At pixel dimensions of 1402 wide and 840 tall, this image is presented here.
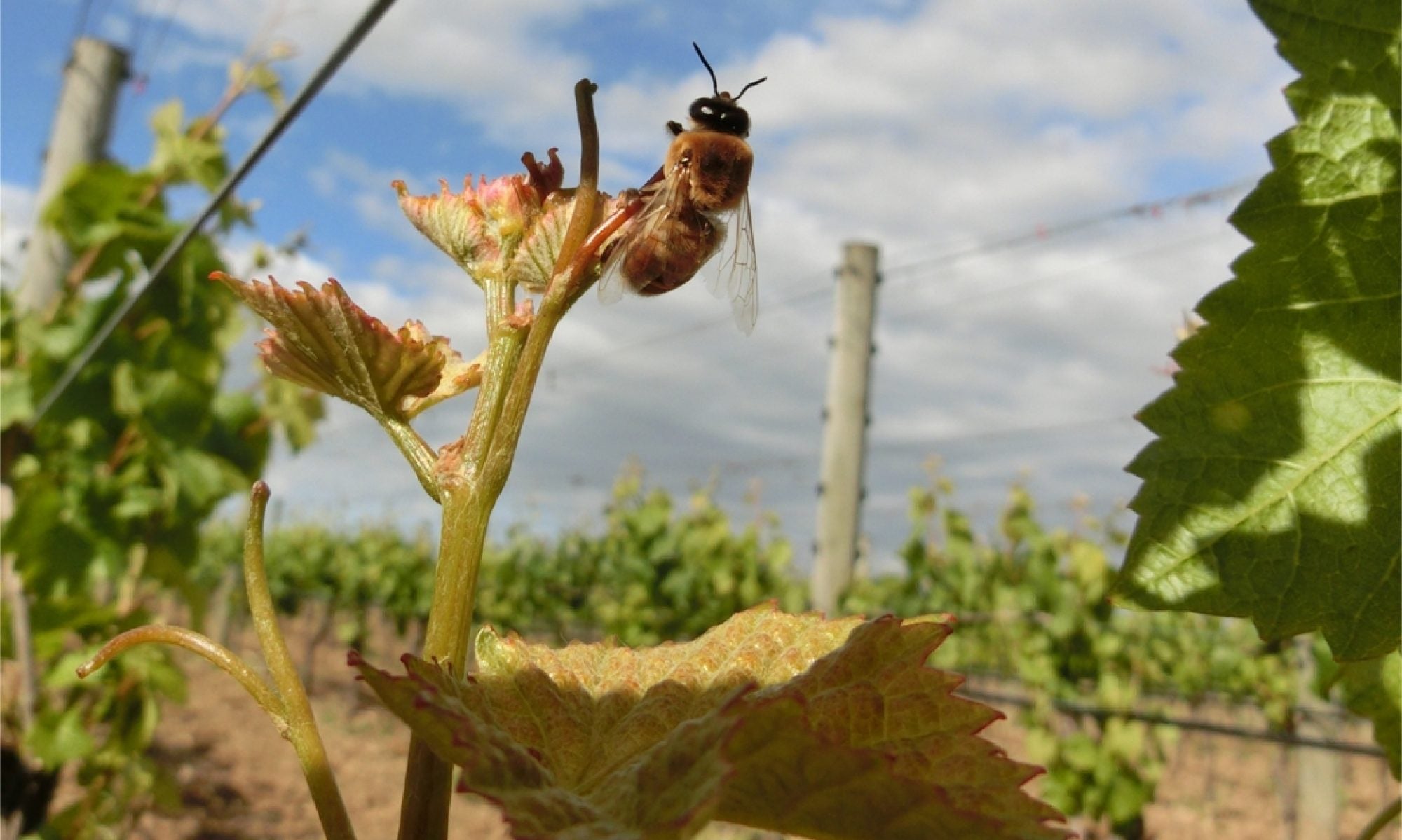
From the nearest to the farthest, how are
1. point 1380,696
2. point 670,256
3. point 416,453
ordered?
1. point 416,453
2. point 670,256
3. point 1380,696

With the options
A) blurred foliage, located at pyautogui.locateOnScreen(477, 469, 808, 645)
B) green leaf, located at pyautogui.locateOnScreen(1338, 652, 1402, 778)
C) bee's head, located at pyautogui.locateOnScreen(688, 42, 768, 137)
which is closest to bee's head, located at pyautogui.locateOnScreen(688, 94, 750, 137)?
bee's head, located at pyautogui.locateOnScreen(688, 42, 768, 137)

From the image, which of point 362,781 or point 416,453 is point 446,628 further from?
point 362,781

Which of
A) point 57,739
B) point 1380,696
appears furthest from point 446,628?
point 57,739

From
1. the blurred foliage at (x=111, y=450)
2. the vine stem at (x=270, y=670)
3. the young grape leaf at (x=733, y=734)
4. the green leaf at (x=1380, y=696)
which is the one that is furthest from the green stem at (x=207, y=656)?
the blurred foliage at (x=111, y=450)

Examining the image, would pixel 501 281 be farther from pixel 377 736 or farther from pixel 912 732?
pixel 377 736

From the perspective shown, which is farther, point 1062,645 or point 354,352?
point 1062,645
